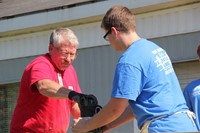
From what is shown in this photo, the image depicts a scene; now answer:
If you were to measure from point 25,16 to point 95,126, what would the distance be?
896 centimetres

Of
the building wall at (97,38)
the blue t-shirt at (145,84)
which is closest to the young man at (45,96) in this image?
the blue t-shirt at (145,84)

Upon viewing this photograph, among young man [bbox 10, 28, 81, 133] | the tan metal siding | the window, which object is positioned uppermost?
young man [bbox 10, 28, 81, 133]

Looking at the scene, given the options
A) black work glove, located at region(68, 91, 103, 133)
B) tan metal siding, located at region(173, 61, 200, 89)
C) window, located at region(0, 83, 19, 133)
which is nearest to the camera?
black work glove, located at region(68, 91, 103, 133)

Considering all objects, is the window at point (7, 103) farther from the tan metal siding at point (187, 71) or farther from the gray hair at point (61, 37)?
the gray hair at point (61, 37)

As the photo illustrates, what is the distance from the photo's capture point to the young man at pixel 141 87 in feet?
12.5

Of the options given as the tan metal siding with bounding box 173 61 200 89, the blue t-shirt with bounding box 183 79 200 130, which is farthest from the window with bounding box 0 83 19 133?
the blue t-shirt with bounding box 183 79 200 130

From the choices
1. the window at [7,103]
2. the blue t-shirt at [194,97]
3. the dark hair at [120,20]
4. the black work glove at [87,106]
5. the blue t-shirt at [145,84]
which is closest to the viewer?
the blue t-shirt at [145,84]

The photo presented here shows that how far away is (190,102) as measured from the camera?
19.4ft

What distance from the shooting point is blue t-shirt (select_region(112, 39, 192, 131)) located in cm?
378

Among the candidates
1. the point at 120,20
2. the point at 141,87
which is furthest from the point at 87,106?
the point at 120,20

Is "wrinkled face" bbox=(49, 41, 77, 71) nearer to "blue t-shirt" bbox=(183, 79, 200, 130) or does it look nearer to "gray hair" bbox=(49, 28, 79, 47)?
"gray hair" bbox=(49, 28, 79, 47)

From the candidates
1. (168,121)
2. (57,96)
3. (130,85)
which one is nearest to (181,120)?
(168,121)

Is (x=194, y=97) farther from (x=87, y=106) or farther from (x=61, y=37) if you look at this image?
(x=87, y=106)

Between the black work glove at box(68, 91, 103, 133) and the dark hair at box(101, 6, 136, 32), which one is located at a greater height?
the dark hair at box(101, 6, 136, 32)
